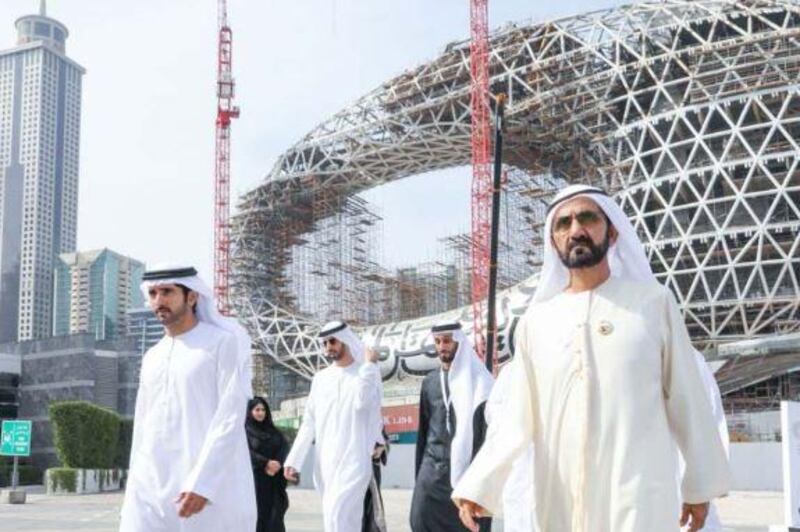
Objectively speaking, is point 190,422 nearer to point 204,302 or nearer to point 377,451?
point 204,302

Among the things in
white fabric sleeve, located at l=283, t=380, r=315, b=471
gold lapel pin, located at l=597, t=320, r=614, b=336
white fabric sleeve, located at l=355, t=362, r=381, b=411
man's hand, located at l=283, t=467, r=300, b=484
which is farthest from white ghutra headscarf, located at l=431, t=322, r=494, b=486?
gold lapel pin, located at l=597, t=320, r=614, b=336

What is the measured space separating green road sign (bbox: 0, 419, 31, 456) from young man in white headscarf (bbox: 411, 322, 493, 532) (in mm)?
24164

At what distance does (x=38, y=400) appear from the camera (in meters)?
60.5

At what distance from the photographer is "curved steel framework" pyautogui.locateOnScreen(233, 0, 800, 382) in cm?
4959

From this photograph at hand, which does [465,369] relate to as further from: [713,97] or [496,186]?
[713,97]

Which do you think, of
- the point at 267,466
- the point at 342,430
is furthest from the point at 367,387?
the point at 267,466

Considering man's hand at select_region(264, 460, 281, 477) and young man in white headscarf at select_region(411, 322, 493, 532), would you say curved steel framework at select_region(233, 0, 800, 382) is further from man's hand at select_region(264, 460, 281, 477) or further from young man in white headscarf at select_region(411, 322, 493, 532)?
young man in white headscarf at select_region(411, 322, 493, 532)

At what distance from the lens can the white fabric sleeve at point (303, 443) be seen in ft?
27.9

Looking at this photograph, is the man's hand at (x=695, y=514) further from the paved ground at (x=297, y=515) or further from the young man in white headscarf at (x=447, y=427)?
the paved ground at (x=297, y=515)

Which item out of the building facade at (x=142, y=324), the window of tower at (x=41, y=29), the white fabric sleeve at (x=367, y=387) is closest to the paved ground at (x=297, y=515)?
the white fabric sleeve at (x=367, y=387)

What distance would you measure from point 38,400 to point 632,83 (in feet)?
121

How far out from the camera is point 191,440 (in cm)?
518

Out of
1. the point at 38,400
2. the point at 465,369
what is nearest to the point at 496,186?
the point at 465,369

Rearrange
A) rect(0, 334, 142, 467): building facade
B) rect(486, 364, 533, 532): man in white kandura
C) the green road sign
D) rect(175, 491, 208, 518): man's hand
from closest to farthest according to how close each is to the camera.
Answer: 1. rect(486, 364, 533, 532): man in white kandura
2. rect(175, 491, 208, 518): man's hand
3. the green road sign
4. rect(0, 334, 142, 467): building facade
